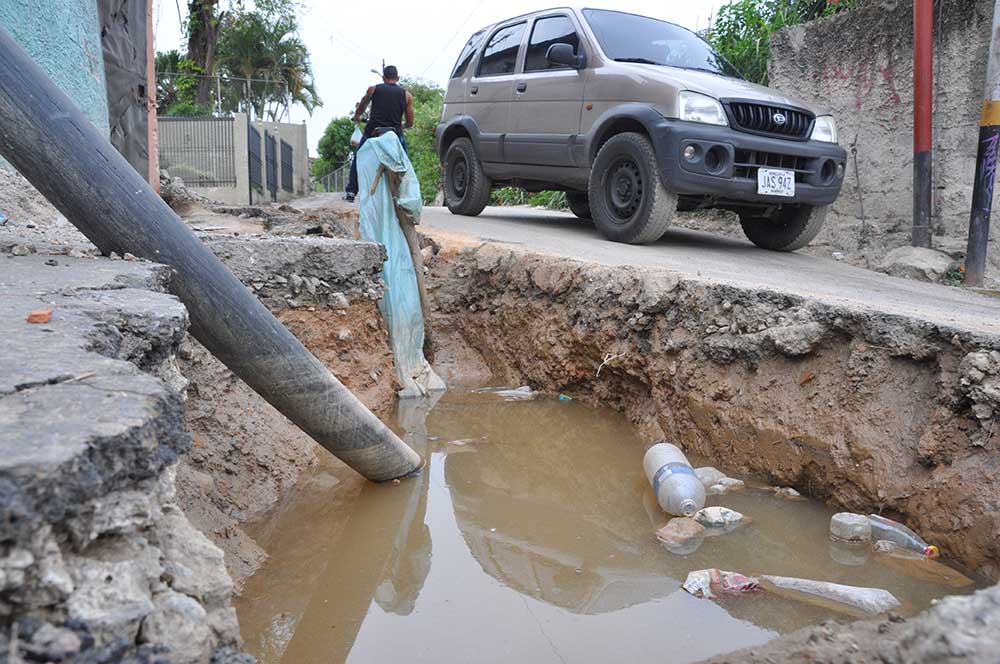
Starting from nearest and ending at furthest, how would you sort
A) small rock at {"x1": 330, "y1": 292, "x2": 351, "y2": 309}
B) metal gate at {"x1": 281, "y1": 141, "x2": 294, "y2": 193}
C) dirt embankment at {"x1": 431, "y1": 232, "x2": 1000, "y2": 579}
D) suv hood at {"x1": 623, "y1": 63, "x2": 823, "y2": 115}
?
1. dirt embankment at {"x1": 431, "y1": 232, "x2": 1000, "y2": 579}
2. small rock at {"x1": 330, "y1": 292, "x2": 351, "y2": 309}
3. suv hood at {"x1": 623, "y1": 63, "x2": 823, "y2": 115}
4. metal gate at {"x1": 281, "y1": 141, "x2": 294, "y2": 193}

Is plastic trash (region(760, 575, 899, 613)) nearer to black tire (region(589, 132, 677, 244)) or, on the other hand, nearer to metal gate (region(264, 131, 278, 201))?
black tire (region(589, 132, 677, 244))

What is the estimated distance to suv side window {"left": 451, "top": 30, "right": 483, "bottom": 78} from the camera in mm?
8094

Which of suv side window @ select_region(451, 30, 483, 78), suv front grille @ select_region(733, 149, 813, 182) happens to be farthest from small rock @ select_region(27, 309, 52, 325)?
suv side window @ select_region(451, 30, 483, 78)

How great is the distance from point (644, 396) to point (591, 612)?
2.15m

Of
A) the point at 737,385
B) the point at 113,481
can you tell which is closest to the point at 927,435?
the point at 737,385

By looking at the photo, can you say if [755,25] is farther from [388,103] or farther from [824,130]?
[388,103]

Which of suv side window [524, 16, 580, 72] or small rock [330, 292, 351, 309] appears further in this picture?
suv side window [524, 16, 580, 72]

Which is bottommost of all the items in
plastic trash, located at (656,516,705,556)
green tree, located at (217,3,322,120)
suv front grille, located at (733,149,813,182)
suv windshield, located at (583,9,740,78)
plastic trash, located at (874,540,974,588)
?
plastic trash, located at (656,516,705,556)

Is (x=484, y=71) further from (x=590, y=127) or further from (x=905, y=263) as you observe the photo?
(x=905, y=263)

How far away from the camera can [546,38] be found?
7.04m

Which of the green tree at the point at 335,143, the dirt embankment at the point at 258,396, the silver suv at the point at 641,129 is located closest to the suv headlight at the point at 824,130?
the silver suv at the point at 641,129

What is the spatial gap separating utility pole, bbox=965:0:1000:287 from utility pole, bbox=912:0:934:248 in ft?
Result: 1.50

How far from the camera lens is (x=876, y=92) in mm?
7535

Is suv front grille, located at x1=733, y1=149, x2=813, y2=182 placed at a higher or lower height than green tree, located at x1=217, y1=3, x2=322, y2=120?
lower
